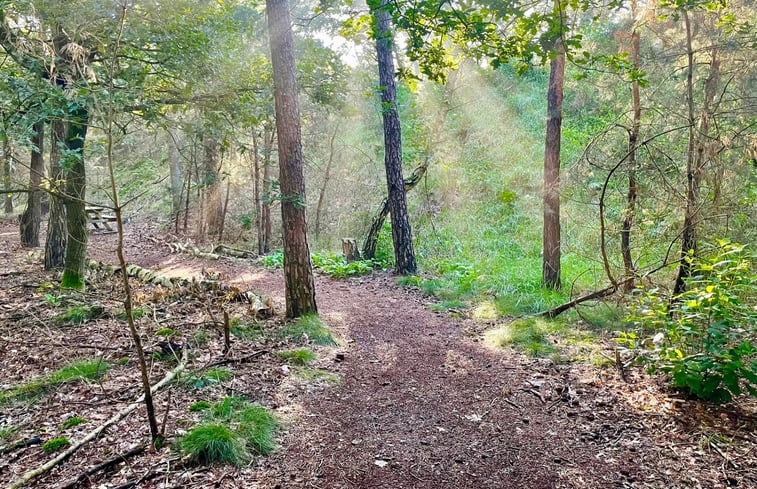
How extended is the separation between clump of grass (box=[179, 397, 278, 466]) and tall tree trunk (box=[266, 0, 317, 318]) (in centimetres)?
242

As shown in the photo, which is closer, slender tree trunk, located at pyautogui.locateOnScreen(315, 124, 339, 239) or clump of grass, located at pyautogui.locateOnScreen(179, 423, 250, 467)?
clump of grass, located at pyautogui.locateOnScreen(179, 423, 250, 467)

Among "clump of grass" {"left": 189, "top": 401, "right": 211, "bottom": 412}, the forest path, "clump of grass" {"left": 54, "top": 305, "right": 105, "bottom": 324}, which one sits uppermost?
"clump of grass" {"left": 54, "top": 305, "right": 105, "bottom": 324}

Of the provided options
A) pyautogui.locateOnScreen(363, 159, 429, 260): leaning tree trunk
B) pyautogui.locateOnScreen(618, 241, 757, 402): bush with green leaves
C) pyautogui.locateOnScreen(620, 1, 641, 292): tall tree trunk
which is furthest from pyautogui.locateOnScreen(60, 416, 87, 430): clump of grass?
pyautogui.locateOnScreen(363, 159, 429, 260): leaning tree trunk

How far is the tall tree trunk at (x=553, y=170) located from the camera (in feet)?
25.1

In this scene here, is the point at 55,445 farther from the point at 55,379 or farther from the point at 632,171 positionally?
the point at 632,171

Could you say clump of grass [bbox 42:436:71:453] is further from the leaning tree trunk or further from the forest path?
the leaning tree trunk

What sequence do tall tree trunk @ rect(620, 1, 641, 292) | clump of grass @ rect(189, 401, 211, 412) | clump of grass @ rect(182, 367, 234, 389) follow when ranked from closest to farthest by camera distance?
clump of grass @ rect(189, 401, 211, 412)
clump of grass @ rect(182, 367, 234, 389)
tall tree trunk @ rect(620, 1, 641, 292)

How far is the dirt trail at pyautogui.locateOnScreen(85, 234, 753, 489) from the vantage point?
294 centimetres

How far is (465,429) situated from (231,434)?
6.14 feet

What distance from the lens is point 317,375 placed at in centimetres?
458

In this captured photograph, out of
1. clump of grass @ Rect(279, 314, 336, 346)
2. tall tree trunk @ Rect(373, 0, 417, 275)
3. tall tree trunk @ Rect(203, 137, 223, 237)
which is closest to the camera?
clump of grass @ Rect(279, 314, 336, 346)

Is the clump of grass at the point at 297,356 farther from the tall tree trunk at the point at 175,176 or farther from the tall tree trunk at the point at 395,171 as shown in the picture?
the tall tree trunk at the point at 175,176

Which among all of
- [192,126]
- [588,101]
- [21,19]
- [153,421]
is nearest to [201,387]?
[153,421]

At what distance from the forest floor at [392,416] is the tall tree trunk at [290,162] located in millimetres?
604
